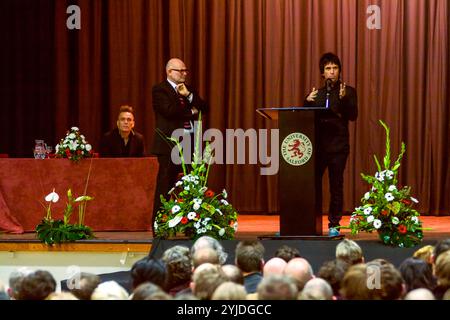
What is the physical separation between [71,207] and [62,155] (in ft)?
1.94

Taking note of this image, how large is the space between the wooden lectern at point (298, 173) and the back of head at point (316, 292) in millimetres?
2760

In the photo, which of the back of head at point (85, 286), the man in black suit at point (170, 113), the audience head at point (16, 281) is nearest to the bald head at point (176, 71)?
the man in black suit at point (170, 113)

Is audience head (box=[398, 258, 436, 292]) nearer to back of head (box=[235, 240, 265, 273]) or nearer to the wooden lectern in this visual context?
back of head (box=[235, 240, 265, 273])

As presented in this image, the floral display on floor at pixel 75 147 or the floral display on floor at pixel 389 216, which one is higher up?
the floral display on floor at pixel 75 147

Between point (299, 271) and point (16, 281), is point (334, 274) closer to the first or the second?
point (299, 271)

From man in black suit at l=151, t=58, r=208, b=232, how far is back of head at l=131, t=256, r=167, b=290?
2.83 m

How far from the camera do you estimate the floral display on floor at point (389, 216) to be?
5.74 meters

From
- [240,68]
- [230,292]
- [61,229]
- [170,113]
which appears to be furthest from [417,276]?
[240,68]

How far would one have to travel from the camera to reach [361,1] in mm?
8836

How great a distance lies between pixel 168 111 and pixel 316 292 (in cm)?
360

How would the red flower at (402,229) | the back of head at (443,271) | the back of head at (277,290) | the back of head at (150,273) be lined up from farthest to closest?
the red flower at (402,229) < the back of head at (150,273) < the back of head at (443,271) < the back of head at (277,290)

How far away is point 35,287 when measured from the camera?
3.29 m

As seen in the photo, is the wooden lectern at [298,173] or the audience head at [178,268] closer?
the audience head at [178,268]

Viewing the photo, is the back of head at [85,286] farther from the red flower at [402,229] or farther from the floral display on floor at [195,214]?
the red flower at [402,229]
